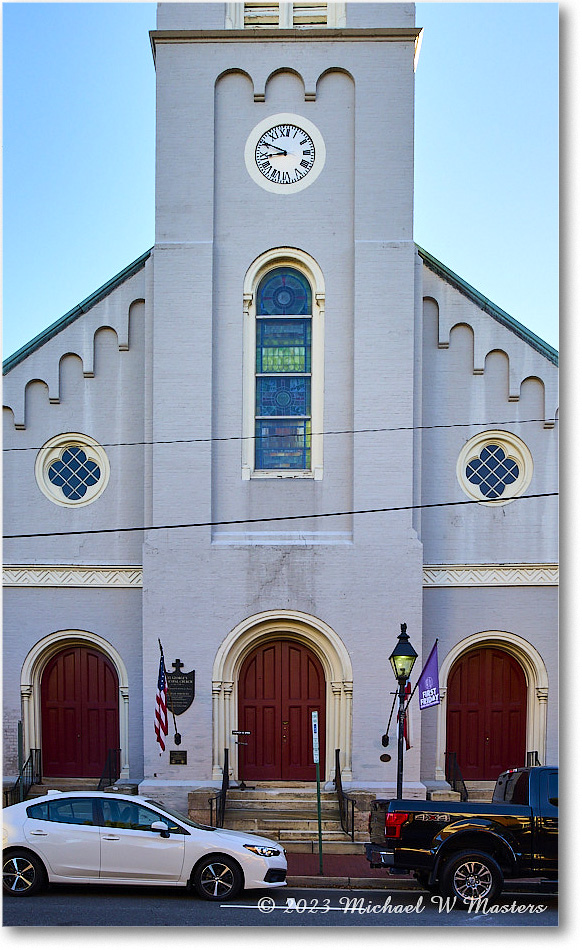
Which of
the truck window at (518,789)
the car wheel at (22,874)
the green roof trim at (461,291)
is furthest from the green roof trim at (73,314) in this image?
the truck window at (518,789)

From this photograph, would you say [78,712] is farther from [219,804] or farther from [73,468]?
[73,468]

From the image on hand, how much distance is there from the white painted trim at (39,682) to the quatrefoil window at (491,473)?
22.1 feet

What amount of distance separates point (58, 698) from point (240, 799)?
3.69 m

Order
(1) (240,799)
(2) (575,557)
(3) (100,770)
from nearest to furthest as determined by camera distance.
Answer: (2) (575,557)
(1) (240,799)
(3) (100,770)

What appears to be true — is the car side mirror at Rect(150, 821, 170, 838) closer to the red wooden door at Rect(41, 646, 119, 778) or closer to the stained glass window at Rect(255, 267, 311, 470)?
the red wooden door at Rect(41, 646, 119, 778)

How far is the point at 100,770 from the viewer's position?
17.5 meters

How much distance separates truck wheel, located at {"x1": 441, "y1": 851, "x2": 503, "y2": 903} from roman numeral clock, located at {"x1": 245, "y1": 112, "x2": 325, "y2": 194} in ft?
35.0

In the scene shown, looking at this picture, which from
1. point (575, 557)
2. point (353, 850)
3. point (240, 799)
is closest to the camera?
point (575, 557)

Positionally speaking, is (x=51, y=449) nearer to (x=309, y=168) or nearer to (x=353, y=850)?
(x=309, y=168)

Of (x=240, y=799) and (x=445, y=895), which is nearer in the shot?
(x=445, y=895)

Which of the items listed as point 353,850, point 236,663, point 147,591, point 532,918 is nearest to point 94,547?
point 147,591

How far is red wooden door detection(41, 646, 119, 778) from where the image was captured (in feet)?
57.5

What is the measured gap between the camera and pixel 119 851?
11.8m

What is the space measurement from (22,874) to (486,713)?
8.63 m
